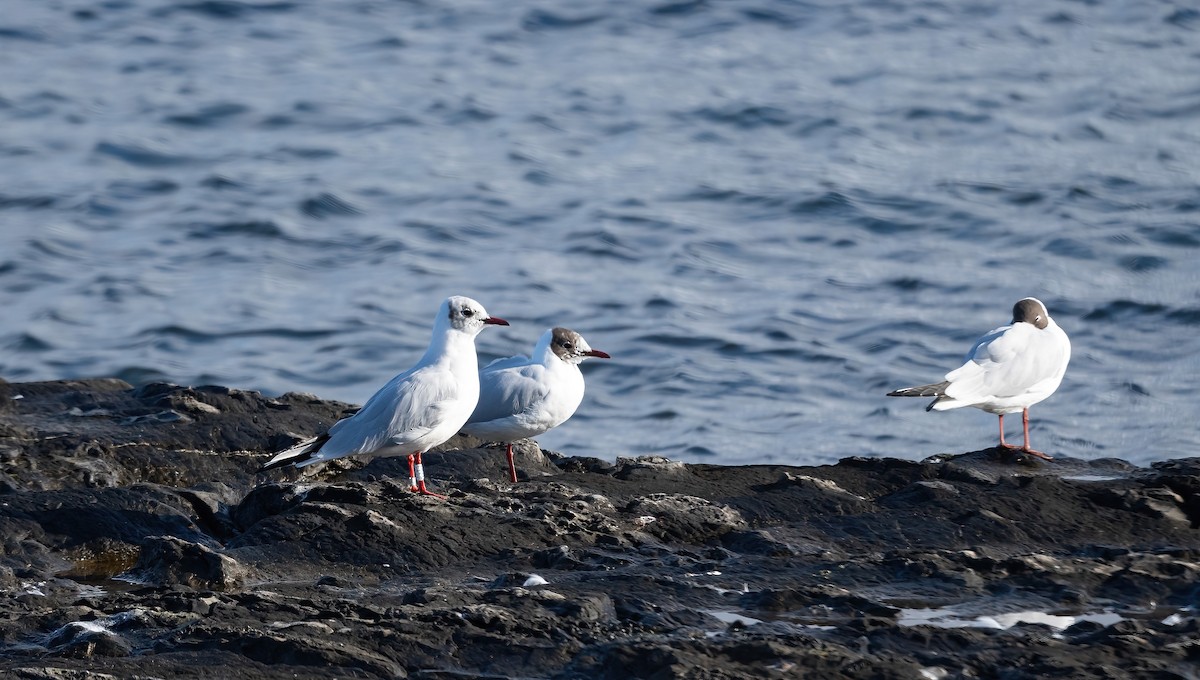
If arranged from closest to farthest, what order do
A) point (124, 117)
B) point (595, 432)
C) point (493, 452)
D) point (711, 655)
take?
point (711, 655) → point (493, 452) → point (595, 432) → point (124, 117)

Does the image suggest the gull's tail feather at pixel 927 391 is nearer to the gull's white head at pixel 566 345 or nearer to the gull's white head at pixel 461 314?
the gull's white head at pixel 566 345

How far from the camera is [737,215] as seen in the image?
15.3 m

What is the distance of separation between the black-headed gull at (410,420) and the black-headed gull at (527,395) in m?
0.30

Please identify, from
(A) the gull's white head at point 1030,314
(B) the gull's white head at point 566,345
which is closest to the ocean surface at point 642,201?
(A) the gull's white head at point 1030,314

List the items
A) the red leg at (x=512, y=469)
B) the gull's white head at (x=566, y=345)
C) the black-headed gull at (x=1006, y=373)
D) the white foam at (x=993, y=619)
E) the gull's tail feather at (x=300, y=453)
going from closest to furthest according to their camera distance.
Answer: the white foam at (x=993, y=619) → the gull's tail feather at (x=300, y=453) → the red leg at (x=512, y=469) → the black-headed gull at (x=1006, y=373) → the gull's white head at (x=566, y=345)

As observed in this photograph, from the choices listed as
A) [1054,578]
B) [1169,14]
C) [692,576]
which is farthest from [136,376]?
[1169,14]

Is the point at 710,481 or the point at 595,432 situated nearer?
the point at 710,481

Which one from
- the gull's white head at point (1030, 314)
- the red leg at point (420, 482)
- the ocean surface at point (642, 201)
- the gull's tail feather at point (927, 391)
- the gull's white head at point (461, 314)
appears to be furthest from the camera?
the ocean surface at point (642, 201)

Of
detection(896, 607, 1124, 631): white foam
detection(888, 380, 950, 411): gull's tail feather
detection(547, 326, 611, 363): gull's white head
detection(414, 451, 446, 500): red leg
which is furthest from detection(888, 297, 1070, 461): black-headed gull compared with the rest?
detection(896, 607, 1124, 631): white foam

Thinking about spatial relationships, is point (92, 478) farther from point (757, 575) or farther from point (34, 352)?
point (34, 352)

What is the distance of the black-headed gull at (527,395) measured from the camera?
24.0 feet

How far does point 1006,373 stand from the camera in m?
7.74

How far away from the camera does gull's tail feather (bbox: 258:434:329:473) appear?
6.48m

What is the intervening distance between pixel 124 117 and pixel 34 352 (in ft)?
21.9
